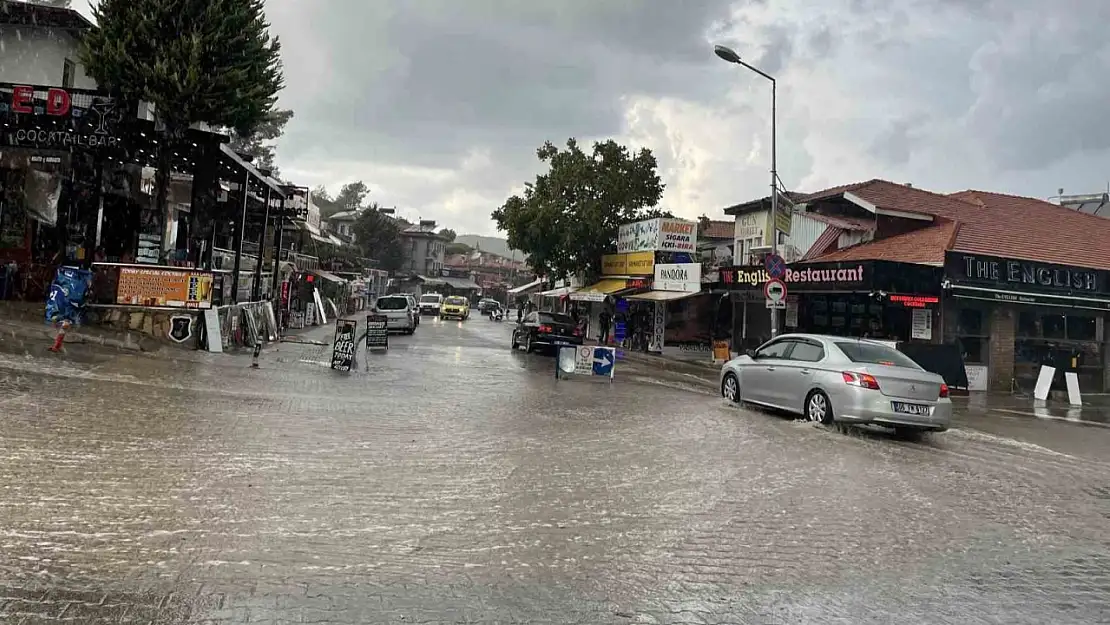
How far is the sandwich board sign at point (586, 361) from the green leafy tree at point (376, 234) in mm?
65937

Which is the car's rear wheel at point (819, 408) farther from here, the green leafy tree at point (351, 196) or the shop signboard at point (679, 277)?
the green leafy tree at point (351, 196)

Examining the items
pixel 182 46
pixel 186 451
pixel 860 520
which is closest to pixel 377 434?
pixel 186 451

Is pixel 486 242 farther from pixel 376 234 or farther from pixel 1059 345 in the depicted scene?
Result: pixel 1059 345

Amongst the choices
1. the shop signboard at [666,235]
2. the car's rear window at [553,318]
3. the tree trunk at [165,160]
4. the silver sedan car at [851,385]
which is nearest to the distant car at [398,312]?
the car's rear window at [553,318]

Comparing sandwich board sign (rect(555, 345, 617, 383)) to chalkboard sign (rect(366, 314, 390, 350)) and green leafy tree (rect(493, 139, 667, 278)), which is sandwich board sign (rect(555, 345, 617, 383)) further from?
green leafy tree (rect(493, 139, 667, 278))

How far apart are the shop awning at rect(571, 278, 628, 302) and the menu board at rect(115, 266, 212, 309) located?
2012 centimetres

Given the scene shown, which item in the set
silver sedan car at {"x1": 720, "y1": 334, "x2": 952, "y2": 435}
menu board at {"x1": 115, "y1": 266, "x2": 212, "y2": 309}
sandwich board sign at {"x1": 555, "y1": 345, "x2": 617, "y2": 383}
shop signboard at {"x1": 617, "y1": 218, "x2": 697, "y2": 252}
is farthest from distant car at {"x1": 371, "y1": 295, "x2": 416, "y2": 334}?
silver sedan car at {"x1": 720, "y1": 334, "x2": 952, "y2": 435}

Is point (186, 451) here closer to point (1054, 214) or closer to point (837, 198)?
point (837, 198)

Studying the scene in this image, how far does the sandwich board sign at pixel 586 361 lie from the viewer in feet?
58.2

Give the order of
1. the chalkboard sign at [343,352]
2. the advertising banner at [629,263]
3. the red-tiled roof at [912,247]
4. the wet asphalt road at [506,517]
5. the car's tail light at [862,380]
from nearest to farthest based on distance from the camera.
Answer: the wet asphalt road at [506,517]
the car's tail light at [862,380]
the chalkboard sign at [343,352]
the red-tiled roof at [912,247]
the advertising banner at [629,263]

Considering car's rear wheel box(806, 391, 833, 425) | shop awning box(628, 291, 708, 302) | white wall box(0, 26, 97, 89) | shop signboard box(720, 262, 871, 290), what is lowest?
Answer: car's rear wheel box(806, 391, 833, 425)

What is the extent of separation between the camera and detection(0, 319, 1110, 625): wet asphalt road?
4.29 metres

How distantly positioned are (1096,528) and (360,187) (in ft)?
393

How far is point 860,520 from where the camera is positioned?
6.33m
